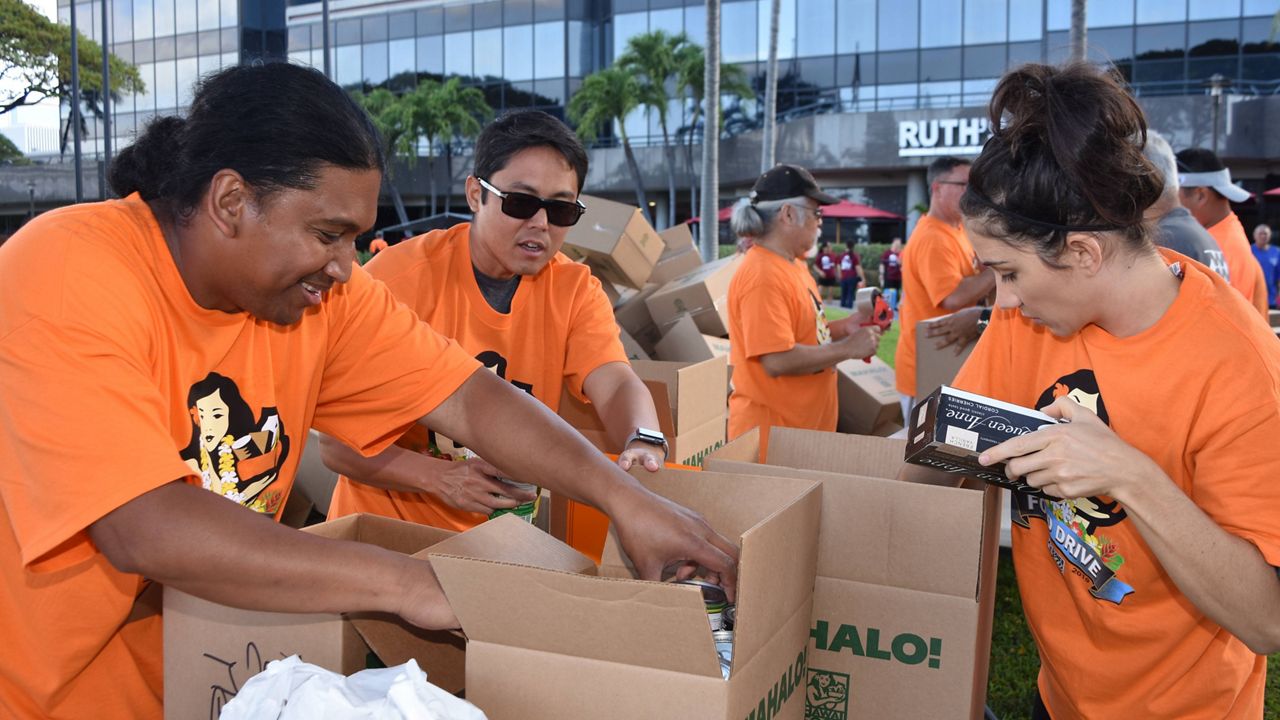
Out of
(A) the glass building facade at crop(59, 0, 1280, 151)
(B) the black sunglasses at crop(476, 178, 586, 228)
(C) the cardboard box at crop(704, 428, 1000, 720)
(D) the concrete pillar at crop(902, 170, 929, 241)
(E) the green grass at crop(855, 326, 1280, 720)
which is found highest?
(A) the glass building facade at crop(59, 0, 1280, 151)

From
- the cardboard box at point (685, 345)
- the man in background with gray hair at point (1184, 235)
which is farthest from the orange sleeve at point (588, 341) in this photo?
the cardboard box at point (685, 345)

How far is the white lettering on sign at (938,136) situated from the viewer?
90.2ft

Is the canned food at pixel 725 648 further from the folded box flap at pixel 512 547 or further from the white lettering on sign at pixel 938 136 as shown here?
the white lettering on sign at pixel 938 136

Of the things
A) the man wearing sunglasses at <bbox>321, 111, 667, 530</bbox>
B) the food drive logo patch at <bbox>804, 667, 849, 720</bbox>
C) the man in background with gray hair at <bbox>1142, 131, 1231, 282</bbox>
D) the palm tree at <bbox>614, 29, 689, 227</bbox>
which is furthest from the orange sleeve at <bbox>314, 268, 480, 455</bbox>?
the palm tree at <bbox>614, 29, 689, 227</bbox>

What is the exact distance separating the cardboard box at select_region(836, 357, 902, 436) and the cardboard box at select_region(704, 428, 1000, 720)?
365 centimetres

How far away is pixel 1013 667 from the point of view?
3.82 m

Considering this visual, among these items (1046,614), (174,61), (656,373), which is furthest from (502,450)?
(174,61)

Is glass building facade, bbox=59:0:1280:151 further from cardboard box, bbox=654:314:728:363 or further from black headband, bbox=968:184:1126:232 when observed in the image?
black headband, bbox=968:184:1126:232

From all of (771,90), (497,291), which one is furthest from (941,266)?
(771,90)

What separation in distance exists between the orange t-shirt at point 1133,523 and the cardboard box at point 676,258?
4.67 metres

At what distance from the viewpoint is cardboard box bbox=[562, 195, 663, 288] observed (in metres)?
5.69

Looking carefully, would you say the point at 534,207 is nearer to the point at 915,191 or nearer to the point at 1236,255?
the point at 1236,255

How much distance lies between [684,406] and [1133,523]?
1994 millimetres

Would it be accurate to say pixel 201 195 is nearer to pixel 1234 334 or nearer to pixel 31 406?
pixel 31 406
